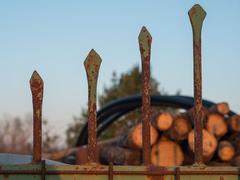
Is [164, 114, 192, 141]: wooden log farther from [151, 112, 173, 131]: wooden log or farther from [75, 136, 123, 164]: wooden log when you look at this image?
[75, 136, 123, 164]: wooden log

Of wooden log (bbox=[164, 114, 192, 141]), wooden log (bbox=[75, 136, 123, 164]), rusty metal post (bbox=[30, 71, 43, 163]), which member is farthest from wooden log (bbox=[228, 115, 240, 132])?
rusty metal post (bbox=[30, 71, 43, 163])

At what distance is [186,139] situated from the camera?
791cm

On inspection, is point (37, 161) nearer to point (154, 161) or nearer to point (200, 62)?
point (200, 62)

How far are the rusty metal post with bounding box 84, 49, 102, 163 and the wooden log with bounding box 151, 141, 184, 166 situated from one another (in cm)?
566

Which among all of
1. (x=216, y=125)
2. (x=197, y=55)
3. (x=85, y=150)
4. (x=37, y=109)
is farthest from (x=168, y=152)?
(x=37, y=109)

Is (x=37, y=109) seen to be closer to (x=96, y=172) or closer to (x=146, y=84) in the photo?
(x=96, y=172)

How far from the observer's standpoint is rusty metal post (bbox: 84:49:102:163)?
235 cm

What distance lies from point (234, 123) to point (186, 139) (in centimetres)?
73

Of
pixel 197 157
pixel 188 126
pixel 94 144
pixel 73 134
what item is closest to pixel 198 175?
pixel 197 157

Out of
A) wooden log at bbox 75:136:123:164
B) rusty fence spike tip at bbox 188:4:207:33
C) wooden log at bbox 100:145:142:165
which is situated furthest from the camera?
wooden log at bbox 75:136:123:164

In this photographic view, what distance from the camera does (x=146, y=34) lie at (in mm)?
2371

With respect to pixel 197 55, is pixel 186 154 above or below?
below

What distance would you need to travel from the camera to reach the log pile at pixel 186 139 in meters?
7.61

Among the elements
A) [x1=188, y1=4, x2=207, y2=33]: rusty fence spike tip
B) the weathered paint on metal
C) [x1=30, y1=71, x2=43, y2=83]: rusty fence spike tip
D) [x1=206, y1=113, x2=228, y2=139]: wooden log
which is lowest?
the weathered paint on metal
